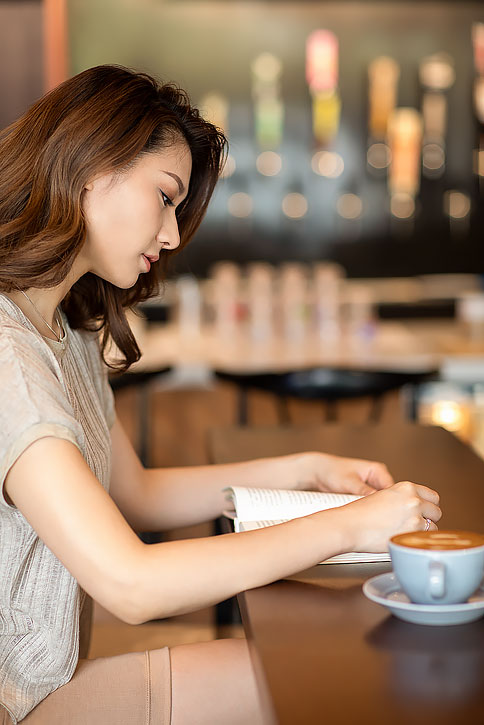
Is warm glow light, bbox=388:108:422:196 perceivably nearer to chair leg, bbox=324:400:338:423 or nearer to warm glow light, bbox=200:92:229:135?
warm glow light, bbox=200:92:229:135

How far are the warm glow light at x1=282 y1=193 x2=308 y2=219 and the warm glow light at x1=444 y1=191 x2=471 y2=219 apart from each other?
0.94 m

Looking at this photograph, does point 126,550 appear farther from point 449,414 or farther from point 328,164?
point 328,164

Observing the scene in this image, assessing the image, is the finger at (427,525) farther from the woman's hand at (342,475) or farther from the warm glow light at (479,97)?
the warm glow light at (479,97)

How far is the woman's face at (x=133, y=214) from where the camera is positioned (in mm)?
1230

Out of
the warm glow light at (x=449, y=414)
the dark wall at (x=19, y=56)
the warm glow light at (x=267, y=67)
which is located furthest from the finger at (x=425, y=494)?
the warm glow light at (x=267, y=67)

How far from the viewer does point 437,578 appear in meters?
0.89

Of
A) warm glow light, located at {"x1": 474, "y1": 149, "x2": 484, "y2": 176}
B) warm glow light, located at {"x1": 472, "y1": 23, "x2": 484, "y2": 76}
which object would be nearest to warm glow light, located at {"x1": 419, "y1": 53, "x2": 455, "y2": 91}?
warm glow light, located at {"x1": 472, "y1": 23, "x2": 484, "y2": 76}

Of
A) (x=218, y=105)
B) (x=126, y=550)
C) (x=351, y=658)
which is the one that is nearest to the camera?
(x=351, y=658)

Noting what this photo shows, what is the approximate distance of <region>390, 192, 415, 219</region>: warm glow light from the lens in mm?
6070

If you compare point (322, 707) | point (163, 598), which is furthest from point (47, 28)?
point (322, 707)

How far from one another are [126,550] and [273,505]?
303 mm

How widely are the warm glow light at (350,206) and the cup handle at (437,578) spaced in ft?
17.5

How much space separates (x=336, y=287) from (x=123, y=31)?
108 inches

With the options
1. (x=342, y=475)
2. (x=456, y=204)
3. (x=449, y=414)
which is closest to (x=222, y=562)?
(x=342, y=475)
